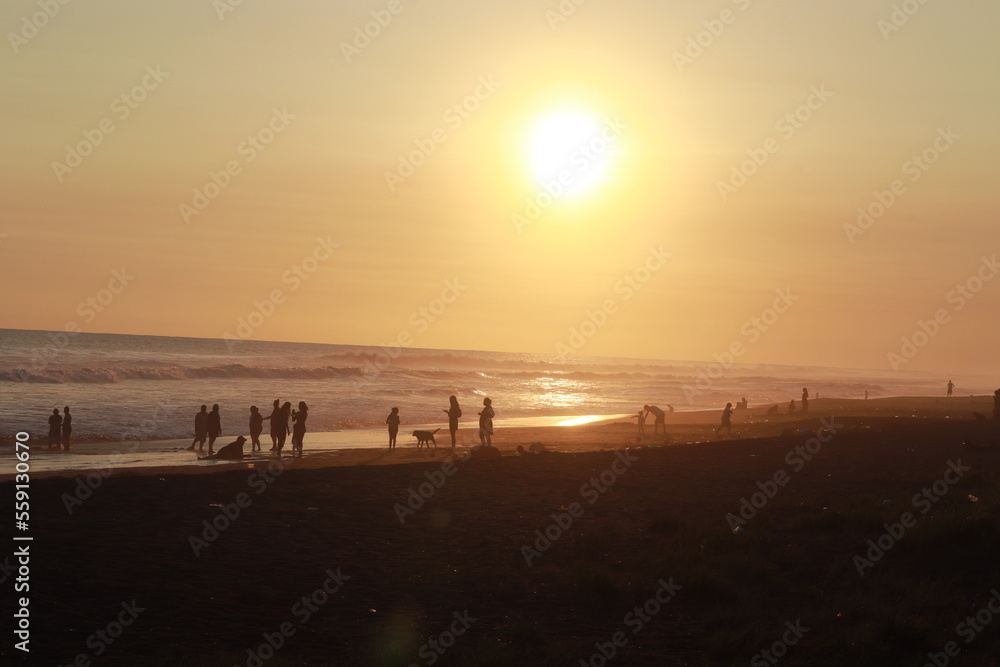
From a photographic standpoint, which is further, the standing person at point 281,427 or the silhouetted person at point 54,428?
the silhouetted person at point 54,428

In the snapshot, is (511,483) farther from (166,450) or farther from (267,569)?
(166,450)

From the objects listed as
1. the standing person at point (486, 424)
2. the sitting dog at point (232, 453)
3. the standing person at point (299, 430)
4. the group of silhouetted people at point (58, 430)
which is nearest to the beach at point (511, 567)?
the sitting dog at point (232, 453)

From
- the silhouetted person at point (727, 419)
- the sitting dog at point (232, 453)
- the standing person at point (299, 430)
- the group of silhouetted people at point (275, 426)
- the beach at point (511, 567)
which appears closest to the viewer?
the beach at point (511, 567)

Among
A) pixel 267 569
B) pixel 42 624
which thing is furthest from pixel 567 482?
pixel 42 624

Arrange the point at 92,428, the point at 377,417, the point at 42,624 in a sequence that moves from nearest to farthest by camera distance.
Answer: the point at 42,624 < the point at 92,428 < the point at 377,417

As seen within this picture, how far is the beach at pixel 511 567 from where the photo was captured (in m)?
8.74

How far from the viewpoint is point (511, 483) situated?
19.5 meters

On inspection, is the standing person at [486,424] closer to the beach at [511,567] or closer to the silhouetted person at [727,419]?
the beach at [511,567]

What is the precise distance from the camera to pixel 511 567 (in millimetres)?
11992

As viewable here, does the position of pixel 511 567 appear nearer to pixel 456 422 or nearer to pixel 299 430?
pixel 299 430

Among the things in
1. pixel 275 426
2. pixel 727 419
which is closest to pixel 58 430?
pixel 275 426

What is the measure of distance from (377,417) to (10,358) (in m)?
61.6

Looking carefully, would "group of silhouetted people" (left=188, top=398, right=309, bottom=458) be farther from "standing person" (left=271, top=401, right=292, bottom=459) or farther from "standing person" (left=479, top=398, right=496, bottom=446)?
"standing person" (left=479, top=398, right=496, bottom=446)

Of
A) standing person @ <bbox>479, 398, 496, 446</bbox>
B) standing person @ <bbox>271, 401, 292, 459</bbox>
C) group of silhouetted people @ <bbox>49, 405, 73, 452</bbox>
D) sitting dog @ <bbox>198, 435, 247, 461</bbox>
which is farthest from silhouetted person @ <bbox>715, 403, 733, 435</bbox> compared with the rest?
group of silhouetted people @ <bbox>49, 405, 73, 452</bbox>
